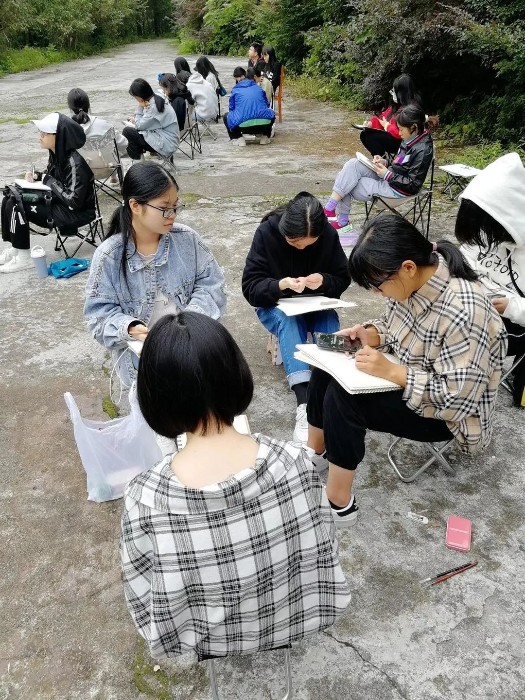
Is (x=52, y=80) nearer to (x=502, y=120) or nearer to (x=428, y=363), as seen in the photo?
(x=502, y=120)

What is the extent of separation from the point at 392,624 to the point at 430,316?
3.73 ft

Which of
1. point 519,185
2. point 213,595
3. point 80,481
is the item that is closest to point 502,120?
point 519,185

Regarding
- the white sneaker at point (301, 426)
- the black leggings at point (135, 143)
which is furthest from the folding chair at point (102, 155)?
the white sneaker at point (301, 426)

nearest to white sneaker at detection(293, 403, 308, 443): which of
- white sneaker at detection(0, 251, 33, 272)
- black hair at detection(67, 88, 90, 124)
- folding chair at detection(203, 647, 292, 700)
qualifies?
folding chair at detection(203, 647, 292, 700)

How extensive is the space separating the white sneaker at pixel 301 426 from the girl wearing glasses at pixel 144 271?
2.24 ft

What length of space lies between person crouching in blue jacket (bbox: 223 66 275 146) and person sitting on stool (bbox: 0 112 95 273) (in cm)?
452

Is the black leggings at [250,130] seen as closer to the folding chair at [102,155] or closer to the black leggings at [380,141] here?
the black leggings at [380,141]

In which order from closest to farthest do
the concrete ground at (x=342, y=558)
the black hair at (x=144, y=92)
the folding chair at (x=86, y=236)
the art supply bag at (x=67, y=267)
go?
1. the concrete ground at (x=342, y=558)
2. the art supply bag at (x=67, y=267)
3. the folding chair at (x=86, y=236)
4. the black hair at (x=144, y=92)

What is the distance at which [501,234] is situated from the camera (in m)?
2.54

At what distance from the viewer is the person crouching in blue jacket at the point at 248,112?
28.8ft

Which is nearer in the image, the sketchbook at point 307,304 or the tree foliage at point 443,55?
the sketchbook at point 307,304

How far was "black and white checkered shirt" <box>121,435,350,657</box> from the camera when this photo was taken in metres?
1.23

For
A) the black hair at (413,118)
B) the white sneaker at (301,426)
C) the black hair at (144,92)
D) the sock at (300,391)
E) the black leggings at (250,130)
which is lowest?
the white sneaker at (301,426)

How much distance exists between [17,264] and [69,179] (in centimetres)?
90
